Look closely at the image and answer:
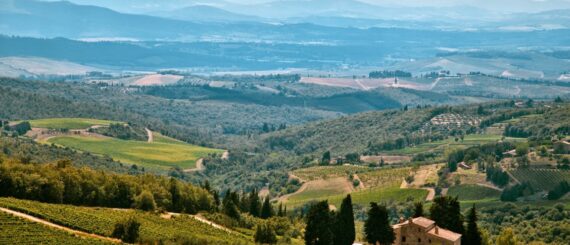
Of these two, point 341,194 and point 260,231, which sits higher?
point 260,231

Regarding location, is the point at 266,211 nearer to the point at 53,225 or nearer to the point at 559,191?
the point at 53,225

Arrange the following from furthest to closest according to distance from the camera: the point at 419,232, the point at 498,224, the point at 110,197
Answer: the point at 498,224, the point at 110,197, the point at 419,232

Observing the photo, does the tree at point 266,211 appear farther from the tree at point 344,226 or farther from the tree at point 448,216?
the tree at point 448,216

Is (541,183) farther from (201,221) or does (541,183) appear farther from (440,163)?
(201,221)

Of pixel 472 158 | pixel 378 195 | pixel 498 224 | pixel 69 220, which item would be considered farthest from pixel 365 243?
pixel 472 158

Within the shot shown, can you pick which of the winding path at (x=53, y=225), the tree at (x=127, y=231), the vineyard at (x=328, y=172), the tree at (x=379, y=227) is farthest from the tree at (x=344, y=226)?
the vineyard at (x=328, y=172)

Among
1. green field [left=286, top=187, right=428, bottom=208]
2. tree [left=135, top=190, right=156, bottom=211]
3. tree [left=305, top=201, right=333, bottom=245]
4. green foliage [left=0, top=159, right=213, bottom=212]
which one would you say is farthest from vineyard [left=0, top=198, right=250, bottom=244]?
green field [left=286, top=187, right=428, bottom=208]
